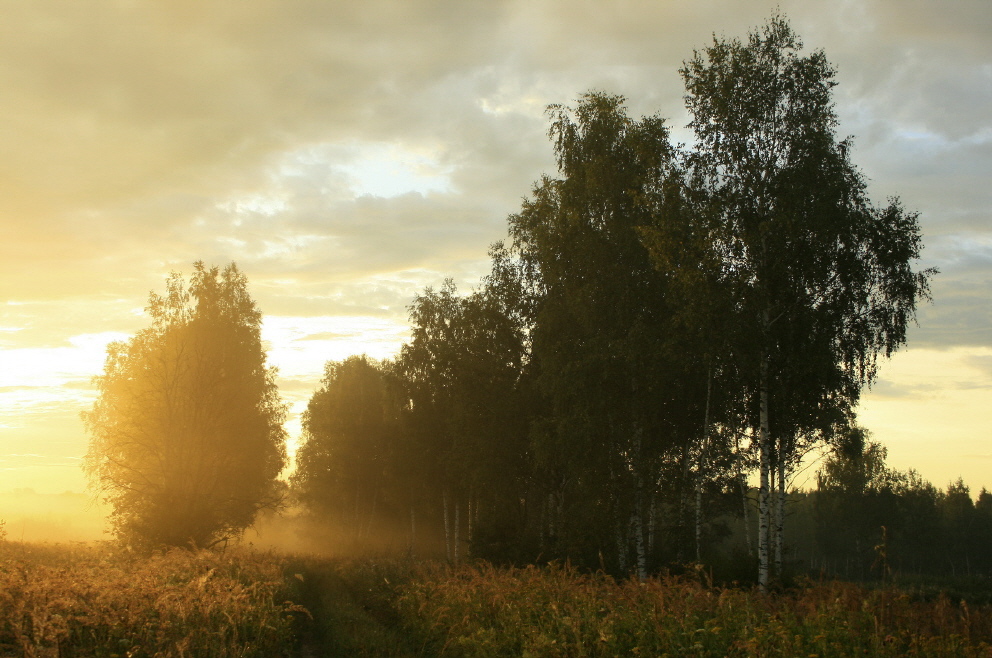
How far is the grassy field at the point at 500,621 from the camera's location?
745 centimetres

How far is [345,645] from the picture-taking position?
11.4m

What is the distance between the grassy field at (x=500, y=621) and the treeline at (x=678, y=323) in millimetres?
9264

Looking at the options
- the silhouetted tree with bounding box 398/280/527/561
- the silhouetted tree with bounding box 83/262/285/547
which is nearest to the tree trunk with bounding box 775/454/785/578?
the silhouetted tree with bounding box 398/280/527/561

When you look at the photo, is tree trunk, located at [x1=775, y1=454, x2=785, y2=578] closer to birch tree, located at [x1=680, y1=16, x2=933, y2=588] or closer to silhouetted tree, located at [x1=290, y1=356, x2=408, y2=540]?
birch tree, located at [x1=680, y1=16, x2=933, y2=588]

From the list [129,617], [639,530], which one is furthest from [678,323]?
[129,617]

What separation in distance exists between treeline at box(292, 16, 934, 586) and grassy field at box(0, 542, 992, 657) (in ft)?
30.4

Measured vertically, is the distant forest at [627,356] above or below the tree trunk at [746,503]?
above

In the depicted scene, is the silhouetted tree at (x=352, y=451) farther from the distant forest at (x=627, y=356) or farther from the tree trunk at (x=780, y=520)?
the tree trunk at (x=780, y=520)

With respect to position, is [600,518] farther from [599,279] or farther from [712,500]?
[712,500]

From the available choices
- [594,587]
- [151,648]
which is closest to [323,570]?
[594,587]

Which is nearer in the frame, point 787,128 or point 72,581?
point 72,581

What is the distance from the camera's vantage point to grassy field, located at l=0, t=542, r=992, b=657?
745cm

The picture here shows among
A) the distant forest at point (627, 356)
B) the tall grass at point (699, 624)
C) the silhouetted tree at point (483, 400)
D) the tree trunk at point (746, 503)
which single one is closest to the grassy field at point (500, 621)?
the tall grass at point (699, 624)

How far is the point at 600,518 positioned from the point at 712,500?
9.51 metres
